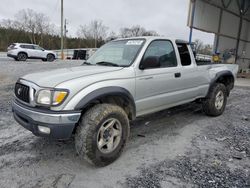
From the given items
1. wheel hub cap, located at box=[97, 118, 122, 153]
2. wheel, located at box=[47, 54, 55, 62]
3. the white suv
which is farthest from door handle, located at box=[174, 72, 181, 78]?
wheel, located at box=[47, 54, 55, 62]

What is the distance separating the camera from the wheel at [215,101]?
16.9 feet

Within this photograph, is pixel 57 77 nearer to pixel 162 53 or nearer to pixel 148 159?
pixel 148 159

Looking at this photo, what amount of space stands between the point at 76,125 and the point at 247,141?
306 cm

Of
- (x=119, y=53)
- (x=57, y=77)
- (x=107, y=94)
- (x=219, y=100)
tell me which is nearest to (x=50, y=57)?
(x=219, y=100)

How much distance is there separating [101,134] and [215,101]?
3307 millimetres

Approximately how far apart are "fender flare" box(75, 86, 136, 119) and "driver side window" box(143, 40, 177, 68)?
0.75 metres

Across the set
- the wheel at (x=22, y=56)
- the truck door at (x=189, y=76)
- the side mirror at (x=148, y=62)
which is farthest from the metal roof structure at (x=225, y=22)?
the wheel at (x=22, y=56)

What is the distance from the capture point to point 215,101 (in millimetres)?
5266

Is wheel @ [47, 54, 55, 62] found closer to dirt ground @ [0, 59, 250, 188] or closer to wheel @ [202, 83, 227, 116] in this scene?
dirt ground @ [0, 59, 250, 188]

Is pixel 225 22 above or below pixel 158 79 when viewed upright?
above

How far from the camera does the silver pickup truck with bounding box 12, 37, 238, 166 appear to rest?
2.75 metres

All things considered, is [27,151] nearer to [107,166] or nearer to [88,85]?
[107,166]

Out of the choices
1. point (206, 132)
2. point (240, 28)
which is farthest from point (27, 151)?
point (240, 28)

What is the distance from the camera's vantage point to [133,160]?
3.27m
